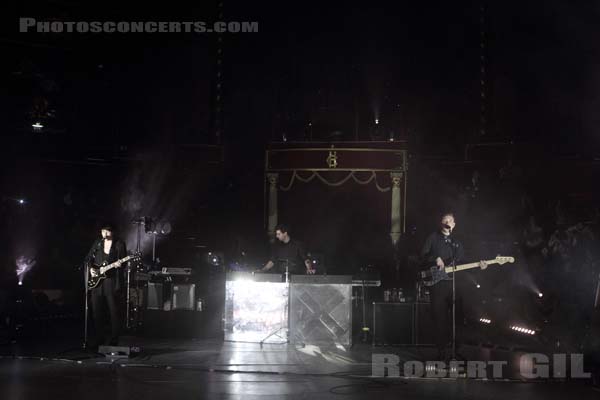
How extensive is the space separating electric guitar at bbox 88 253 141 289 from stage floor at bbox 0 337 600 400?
0.92 meters

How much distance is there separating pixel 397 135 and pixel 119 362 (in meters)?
9.71

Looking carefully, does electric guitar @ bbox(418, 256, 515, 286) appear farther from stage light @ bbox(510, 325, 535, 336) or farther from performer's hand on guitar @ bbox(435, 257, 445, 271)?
stage light @ bbox(510, 325, 535, 336)

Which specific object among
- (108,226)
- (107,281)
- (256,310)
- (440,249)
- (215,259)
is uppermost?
(108,226)

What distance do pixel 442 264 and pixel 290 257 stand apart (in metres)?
2.76

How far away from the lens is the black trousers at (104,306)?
30.5ft

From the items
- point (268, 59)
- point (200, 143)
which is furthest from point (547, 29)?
point (200, 143)

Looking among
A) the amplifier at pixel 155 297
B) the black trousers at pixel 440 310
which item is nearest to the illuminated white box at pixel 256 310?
the amplifier at pixel 155 297

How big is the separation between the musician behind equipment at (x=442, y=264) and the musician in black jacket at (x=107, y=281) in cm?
389

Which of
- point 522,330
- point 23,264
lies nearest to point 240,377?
point 522,330

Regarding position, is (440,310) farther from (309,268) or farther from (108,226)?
(108,226)

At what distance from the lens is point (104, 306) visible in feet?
31.0

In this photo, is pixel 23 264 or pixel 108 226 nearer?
pixel 108 226

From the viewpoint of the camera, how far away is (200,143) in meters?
16.4

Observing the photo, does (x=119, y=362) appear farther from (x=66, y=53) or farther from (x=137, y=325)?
(x=66, y=53)
